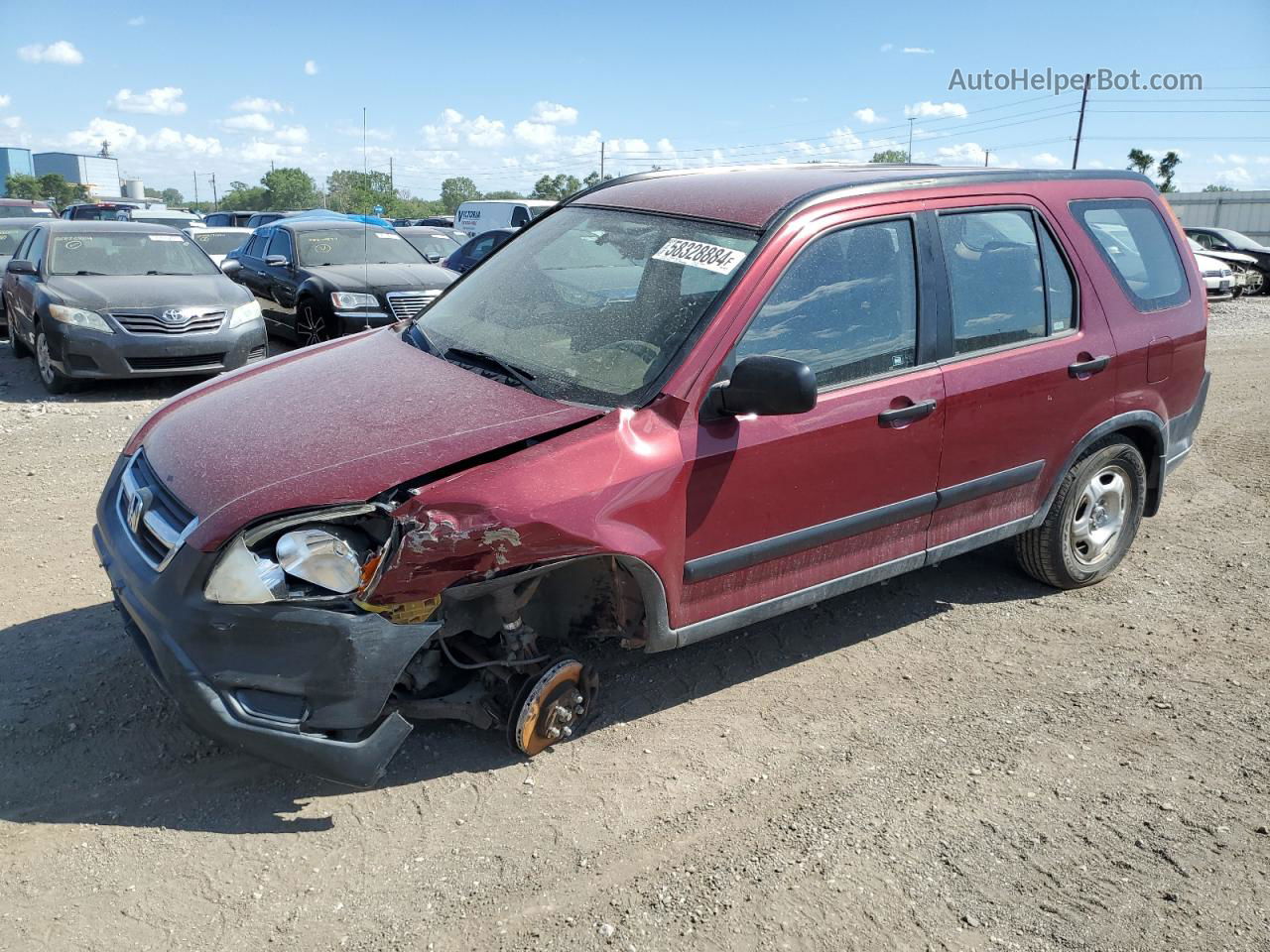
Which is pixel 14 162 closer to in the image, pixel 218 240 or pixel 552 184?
pixel 552 184

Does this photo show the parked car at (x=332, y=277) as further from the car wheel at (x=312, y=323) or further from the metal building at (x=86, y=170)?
the metal building at (x=86, y=170)

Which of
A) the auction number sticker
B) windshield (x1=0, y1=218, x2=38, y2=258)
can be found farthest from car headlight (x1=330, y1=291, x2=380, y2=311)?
the auction number sticker

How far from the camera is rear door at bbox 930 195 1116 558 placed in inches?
158

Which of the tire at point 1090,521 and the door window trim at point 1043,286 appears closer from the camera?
the door window trim at point 1043,286

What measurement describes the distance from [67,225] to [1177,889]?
10769mm

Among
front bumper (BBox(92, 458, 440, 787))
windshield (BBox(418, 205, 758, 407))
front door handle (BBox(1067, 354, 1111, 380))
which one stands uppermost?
windshield (BBox(418, 205, 758, 407))

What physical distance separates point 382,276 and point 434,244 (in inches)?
246

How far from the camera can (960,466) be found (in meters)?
4.05

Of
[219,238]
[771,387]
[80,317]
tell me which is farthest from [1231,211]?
[771,387]

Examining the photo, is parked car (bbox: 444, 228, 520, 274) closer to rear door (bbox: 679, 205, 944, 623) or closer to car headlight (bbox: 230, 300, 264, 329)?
car headlight (bbox: 230, 300, 264, 329)

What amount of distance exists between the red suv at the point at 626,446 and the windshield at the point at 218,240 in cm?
1635

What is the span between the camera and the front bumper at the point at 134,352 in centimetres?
852

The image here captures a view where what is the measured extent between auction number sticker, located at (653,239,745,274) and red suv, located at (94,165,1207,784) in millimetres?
15

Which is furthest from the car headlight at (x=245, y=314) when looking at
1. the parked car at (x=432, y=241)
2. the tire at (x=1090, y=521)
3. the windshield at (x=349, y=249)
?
the tire at (x=1090, y=521)
